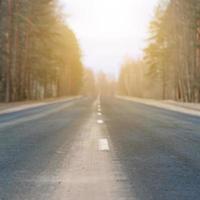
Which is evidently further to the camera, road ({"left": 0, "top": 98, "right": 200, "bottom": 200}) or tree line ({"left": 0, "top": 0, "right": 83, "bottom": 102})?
tree line ({"left": 0, "top": 0, "right": 83, "bottom": 102})

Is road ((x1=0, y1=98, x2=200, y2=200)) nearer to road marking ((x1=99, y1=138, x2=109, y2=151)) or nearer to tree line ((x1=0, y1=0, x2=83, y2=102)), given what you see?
road marking ((x1=99, y1=138, x2=109, y2=151))

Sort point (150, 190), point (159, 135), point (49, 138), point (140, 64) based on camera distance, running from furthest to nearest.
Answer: point (140, 64) → point (159, 135) → point (49, 138) → point (150, 190)

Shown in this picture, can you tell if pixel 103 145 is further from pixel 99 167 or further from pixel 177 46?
pixel 177 46

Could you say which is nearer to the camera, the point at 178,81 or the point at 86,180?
the point at 86,180

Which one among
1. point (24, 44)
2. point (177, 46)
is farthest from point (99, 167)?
point (177, 46)

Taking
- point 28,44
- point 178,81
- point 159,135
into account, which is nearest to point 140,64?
point 178,81

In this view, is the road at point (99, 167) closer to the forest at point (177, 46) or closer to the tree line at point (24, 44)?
the tree line at point (24, 44)

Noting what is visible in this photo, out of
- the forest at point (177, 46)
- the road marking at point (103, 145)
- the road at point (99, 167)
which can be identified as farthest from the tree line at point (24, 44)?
the road at point (99, 167)

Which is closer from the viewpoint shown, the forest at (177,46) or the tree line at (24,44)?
the tree line at (24,44)

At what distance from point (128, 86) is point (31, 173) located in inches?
5434

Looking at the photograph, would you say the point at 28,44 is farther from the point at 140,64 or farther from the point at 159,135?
the point at 140,64

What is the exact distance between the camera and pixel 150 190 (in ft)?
18.0

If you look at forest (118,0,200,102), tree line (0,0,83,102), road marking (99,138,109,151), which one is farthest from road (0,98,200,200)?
forest (118,0,200,102)

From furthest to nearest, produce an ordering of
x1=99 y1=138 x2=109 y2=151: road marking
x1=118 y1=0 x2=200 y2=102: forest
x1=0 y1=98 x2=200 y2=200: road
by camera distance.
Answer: x1=118 y1=0 x2=200 y2=102: forest → x1=99 y1=138 x2=109 y2=151: road marking → x1=0 y1=98 x2=200 y2=200: road
